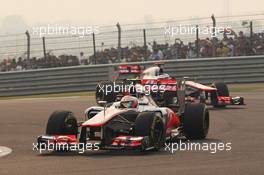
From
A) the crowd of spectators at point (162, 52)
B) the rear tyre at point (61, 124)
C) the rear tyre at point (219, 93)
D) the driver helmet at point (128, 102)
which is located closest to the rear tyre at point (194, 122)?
the driver helmet at point (128, 102)

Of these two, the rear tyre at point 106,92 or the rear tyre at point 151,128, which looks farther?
the rear tyre at point 106,92

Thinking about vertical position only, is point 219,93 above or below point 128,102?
below

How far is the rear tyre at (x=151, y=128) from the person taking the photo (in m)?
11.6

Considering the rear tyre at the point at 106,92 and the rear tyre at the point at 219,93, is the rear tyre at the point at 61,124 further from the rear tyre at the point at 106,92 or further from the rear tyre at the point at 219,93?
the rear tyre at the point at 219,93

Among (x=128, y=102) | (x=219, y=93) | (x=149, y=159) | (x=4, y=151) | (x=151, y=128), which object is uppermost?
(x=128, y=102)

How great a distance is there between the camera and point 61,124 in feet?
40.1

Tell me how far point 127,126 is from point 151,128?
2.33ft

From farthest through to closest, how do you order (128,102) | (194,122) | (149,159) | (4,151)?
1. (194,122)
2. (128,102)
3. (4,151)
4. (149,159)

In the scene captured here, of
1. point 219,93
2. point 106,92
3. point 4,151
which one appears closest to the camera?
point 4,151

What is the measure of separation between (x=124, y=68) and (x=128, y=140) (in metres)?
9.03

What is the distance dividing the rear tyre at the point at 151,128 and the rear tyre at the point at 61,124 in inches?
50.9

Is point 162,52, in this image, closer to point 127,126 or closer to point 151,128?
point 127,126

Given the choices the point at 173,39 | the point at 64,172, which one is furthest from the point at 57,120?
the point at 173,39

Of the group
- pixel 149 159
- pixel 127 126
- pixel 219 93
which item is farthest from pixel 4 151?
pixel 219 93
